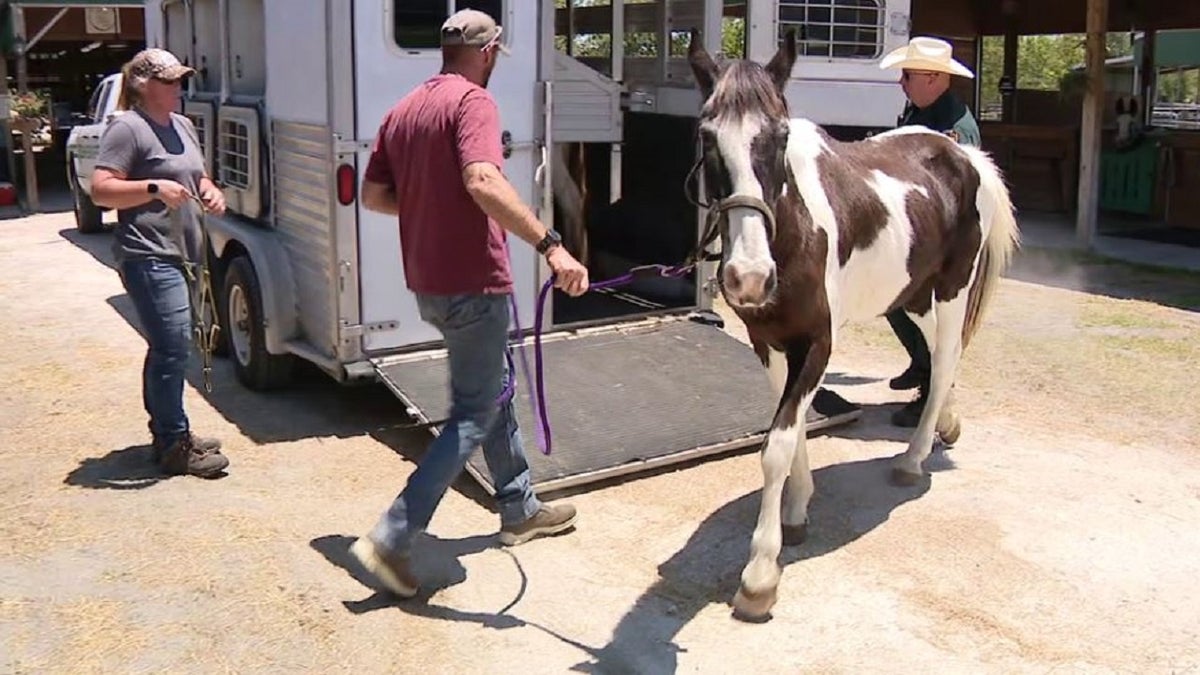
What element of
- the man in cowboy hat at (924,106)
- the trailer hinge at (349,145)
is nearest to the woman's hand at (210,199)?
the trailer hinge at (349,145)

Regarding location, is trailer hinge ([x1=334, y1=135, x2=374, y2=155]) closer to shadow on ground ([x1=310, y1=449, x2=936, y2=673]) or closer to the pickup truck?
shadow on ground ([x1=310, y1=449, x2=936, y2=673])

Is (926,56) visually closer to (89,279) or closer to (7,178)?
(89,279)

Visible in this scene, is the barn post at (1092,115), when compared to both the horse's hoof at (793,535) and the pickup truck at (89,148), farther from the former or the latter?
the pickup truck at (89,148)

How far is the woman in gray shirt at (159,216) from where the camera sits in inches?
186

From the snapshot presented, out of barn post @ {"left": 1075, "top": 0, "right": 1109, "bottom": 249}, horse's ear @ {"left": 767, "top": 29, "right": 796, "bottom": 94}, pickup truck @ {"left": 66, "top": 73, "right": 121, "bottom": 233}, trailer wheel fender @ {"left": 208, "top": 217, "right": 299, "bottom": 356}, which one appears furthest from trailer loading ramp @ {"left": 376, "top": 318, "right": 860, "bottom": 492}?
barn post @ {"left": 1075, "top": 0, "right": 1109, "bottom": 249}

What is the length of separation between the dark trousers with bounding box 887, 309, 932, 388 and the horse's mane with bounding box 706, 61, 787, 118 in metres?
2.92

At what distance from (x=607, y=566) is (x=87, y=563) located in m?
1.91

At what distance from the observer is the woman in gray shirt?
4.72 meters

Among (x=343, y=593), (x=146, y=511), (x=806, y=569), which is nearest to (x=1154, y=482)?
(x=806, y=569)

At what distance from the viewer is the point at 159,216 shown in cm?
486

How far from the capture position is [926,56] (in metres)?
5.60

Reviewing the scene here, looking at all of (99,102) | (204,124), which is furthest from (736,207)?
(99,102)

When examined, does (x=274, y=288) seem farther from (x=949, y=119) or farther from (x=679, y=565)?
(x=949, y=119)

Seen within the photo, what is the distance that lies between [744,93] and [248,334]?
150 inches
